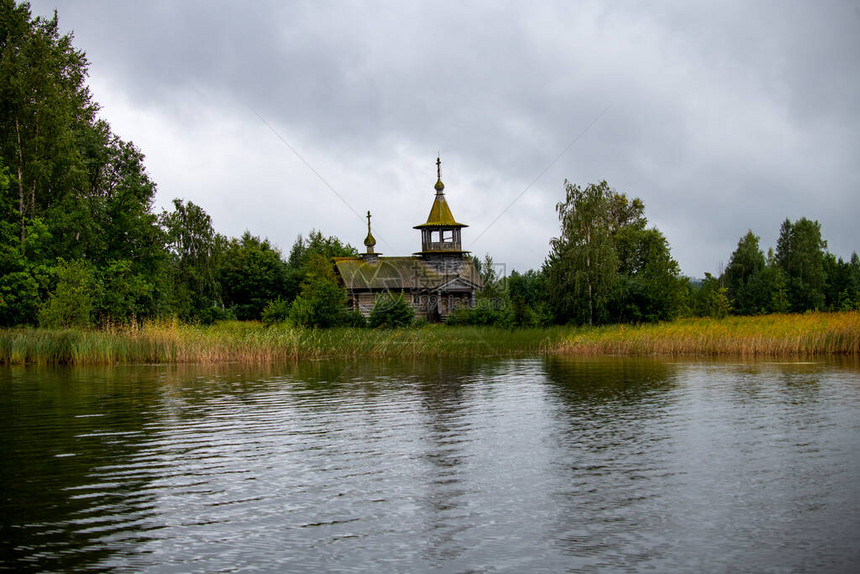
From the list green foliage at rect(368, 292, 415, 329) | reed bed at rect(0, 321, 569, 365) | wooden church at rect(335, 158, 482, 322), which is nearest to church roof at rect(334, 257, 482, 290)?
wooden church at rect(335, 158, 482, 322)

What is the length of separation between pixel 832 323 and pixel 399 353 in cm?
1977

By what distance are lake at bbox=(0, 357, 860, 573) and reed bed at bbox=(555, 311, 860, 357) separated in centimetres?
1269

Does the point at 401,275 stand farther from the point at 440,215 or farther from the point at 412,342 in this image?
the point at 412,342

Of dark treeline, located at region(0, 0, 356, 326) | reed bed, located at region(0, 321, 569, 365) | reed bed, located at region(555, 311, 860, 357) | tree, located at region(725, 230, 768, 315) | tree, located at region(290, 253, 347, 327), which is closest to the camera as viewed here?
reed bed, located at region(0, 321, 569, 365)

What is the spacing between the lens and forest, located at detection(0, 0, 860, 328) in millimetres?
37875

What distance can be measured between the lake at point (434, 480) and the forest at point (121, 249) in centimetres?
2065

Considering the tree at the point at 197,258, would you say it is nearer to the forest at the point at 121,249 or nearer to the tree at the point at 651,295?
the forest at the point at 121,249

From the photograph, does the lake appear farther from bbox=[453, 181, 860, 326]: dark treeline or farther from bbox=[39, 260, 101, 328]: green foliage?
bbox=[453, 181, 860, 326]: dark treeline

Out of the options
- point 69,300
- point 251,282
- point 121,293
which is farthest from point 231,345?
point 251,282

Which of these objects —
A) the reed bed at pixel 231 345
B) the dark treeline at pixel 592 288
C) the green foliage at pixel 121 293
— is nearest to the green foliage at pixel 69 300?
the reed bed at pixel 231 345

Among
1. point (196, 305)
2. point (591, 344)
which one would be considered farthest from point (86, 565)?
point (196, 305)

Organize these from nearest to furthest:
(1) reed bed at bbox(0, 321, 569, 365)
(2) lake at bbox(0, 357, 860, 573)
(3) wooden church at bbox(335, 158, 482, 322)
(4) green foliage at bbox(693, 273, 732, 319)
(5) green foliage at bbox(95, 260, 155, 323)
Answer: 1. (2) lake at bbox(0, 357, 860, 573)
2. (1) reed bed at bbox(0, 321, 569, 365)
3. (5) green foliage at bbox(95, 260, 155, 323)
4. (4) green foliage at bbox(693, 273, 732, 319)
5. (3) wooden church at bbox(335, 158, 482, 322)

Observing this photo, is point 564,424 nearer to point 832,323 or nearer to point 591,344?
point 591,344

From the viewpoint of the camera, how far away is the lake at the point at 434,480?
761 centimetres
